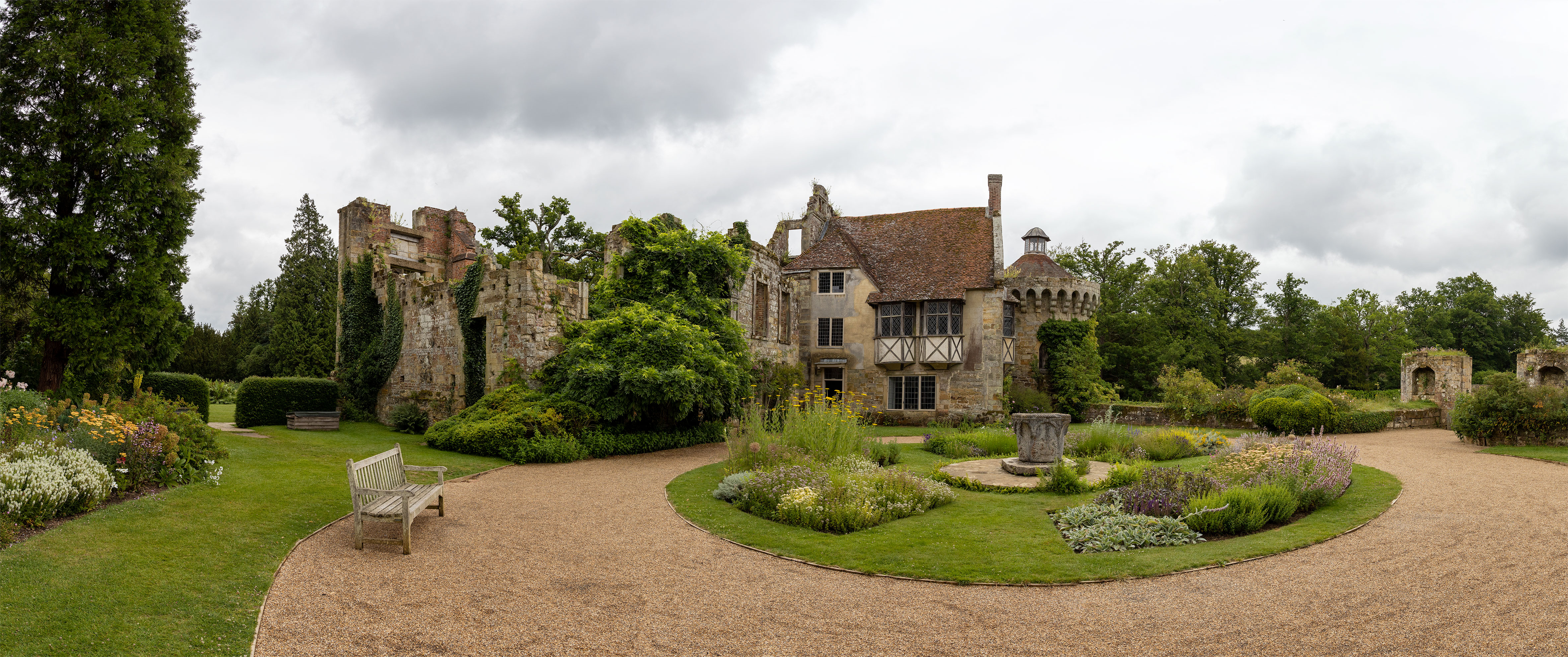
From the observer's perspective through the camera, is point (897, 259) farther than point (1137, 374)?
No

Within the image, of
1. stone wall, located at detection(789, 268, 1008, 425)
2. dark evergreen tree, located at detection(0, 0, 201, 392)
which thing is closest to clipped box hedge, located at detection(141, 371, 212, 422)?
dark evergreen tree, located at detection(0, 0, 201, 392)

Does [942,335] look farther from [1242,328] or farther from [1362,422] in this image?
[1242,328]

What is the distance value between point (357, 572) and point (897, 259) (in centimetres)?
2209

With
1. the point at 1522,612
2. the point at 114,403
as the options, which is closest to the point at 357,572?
the point at 114,403

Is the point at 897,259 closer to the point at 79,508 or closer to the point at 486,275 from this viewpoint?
the point at 486,275

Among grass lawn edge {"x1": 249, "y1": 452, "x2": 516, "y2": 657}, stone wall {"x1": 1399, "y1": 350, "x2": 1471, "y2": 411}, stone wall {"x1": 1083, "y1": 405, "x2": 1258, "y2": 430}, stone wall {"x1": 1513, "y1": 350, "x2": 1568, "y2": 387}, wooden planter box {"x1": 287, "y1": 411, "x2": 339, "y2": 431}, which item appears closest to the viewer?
grass lawn edge {"x1": 249, "y1": 452, "x2": 516, "y2": 657}

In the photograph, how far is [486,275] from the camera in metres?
17.1

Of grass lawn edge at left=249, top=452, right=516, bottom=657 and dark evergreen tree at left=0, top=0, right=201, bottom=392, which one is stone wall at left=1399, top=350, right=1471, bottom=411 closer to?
grass lawn edge at left=249, top=452, right=516, bottom=657

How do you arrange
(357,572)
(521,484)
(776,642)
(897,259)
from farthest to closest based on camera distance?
(897,259)
(521,484)
(357,572)
(776,642)

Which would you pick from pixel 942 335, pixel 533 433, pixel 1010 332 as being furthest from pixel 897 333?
pixel 533 433

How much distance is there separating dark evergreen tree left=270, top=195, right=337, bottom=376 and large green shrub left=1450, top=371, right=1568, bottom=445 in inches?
1346

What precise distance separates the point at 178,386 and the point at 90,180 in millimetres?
5577

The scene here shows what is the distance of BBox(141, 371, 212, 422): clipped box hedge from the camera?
54.0 ft

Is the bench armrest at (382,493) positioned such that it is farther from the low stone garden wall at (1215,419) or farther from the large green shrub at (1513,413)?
the large green shrub at (1513,413)
